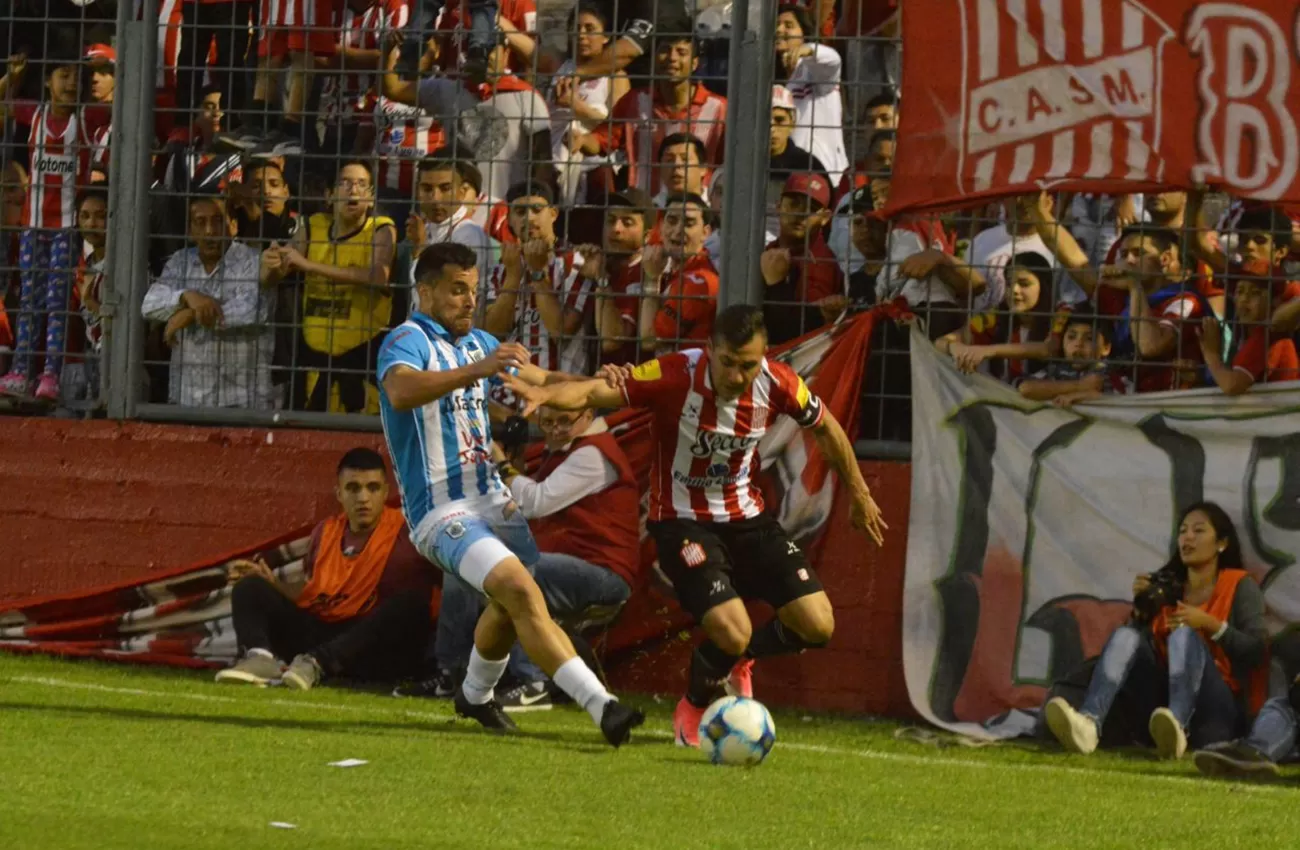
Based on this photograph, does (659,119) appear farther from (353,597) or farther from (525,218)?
(353,597)

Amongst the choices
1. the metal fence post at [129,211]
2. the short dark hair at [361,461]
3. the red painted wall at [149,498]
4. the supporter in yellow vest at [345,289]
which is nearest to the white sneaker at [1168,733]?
the red painted wall at [149,498]

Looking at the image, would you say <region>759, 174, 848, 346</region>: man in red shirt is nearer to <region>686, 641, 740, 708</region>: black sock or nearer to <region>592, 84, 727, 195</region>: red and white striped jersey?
<region>592, 84, 727, 195</region>: red and white striped jersey

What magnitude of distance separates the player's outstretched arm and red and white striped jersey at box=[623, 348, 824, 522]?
0.07 meters

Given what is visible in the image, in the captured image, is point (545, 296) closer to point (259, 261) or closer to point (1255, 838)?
point (259, 261)

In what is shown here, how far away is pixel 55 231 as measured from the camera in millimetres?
12562

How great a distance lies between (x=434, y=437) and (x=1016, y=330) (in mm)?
3259

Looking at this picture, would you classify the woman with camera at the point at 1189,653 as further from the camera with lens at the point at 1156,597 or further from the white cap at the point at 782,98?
the white cap at the point at 782,98

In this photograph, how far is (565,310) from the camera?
38.2 feet

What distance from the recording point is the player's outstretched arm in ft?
32.8

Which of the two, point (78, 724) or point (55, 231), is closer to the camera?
point (78, 724)

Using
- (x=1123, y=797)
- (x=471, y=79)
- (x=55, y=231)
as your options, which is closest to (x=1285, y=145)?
(x=1123, y=797)

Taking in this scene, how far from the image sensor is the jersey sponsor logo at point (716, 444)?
32.7ft

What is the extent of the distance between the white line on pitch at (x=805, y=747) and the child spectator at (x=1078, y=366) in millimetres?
2115

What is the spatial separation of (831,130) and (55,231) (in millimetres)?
4418
